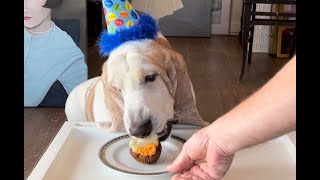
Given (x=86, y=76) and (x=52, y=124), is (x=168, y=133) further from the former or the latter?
(x=86, y=76)

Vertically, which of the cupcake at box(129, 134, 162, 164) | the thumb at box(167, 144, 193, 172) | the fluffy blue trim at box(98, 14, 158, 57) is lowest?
the cupcake at box(129, 134, 162, 164)

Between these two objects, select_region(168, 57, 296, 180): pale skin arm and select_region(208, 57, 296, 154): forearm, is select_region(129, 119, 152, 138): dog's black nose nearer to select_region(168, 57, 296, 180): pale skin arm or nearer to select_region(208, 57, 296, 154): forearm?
select_region(168, 57, 296, 180): pale skin arm

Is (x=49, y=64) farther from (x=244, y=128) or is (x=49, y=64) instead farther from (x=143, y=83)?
(x=244, y=128)

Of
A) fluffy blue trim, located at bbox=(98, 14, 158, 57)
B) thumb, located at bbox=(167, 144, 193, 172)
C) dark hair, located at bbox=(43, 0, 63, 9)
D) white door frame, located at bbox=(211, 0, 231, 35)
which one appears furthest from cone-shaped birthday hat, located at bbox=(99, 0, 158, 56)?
white door frame, located at bbox=(211, 0, 231, 35)

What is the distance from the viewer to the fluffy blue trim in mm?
919

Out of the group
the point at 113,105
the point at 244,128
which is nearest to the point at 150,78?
the point at 113,105

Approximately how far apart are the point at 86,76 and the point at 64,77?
0.12 metres

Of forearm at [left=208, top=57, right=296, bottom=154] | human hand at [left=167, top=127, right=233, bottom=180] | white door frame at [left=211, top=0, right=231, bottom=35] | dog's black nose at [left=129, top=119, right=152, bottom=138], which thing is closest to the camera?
forearm at [left=208, top=57, right=296, bottom=154]

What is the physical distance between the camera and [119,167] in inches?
34.2

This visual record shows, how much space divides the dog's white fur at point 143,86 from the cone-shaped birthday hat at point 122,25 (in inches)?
0.7

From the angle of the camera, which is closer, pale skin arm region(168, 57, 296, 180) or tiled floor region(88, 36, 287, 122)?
pale skin arm region(168, 57, 296, 180)

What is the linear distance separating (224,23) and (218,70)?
54.3 inches

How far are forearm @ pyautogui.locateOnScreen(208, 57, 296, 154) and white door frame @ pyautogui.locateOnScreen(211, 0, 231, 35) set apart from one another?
3.79 meters

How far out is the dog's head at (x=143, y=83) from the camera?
2.81 feet
